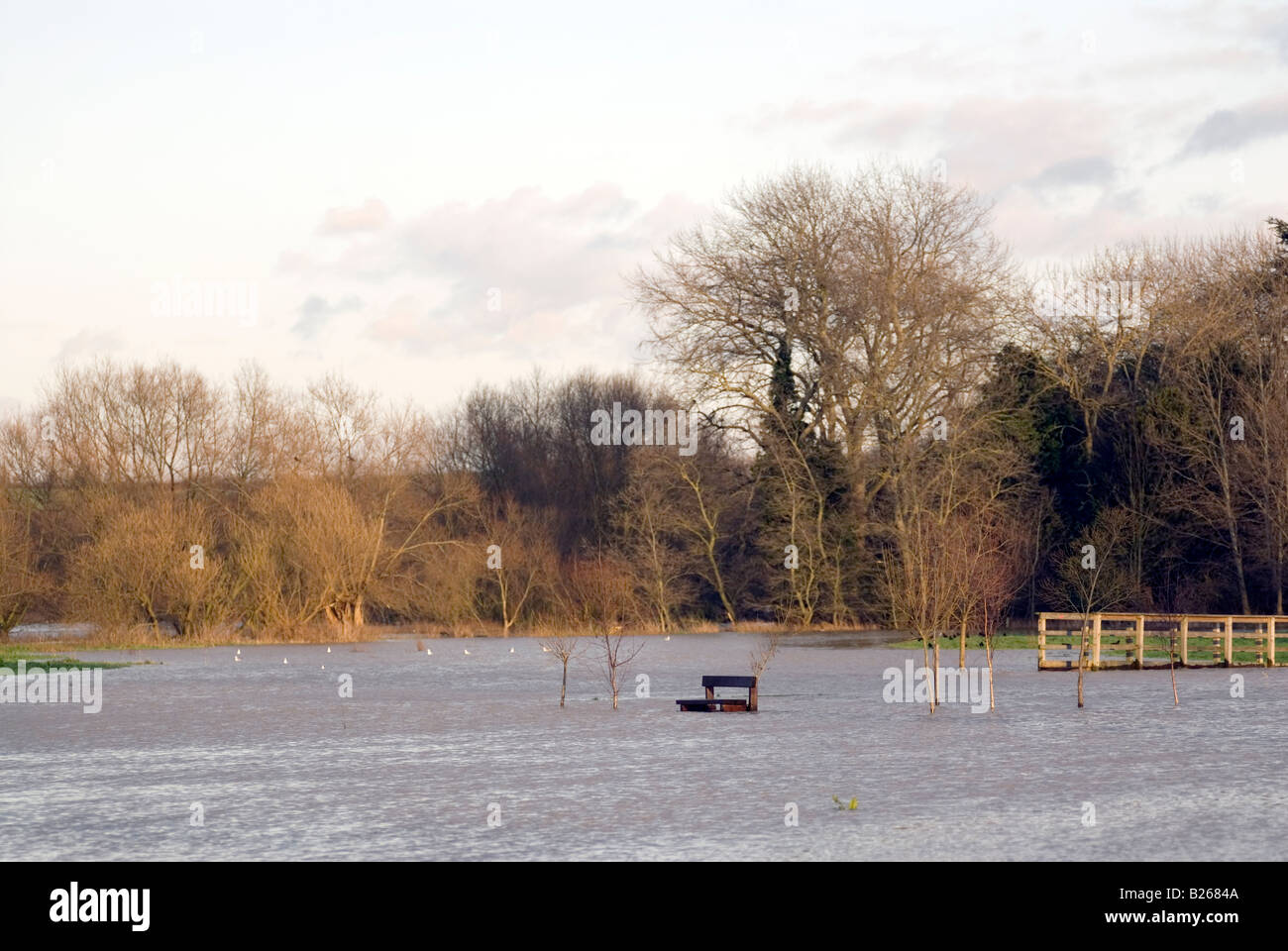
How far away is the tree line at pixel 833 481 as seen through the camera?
46531 millimetres

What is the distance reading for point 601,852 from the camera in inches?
438

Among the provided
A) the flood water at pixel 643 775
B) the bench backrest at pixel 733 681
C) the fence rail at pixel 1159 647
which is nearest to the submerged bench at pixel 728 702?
the bench backrest at pixel 733 681

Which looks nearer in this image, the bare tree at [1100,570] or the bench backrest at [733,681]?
the bench backrest at [733,681]

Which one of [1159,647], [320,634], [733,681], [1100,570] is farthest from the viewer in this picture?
[320,634]

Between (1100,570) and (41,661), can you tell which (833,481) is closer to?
(1100,570)

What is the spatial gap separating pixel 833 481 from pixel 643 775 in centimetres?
3582

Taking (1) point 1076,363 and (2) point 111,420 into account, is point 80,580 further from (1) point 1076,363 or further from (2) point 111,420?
(1) point 1076,363

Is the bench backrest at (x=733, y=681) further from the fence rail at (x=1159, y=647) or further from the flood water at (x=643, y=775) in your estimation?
the fence rail at (x=1159, y=647)

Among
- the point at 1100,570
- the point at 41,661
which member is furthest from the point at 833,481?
the point at 41,661

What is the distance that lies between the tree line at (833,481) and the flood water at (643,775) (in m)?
20.1

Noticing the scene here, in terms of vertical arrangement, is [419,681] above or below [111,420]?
below

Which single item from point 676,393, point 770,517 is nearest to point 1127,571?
point 770,517

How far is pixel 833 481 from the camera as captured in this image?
1986 inches
